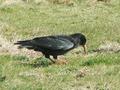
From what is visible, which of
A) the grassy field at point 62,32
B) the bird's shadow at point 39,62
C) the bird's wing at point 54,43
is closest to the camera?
the grassy field at point 62,32

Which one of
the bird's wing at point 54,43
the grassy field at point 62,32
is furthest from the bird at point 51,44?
the grassy field at point 62,32

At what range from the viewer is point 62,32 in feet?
70.5

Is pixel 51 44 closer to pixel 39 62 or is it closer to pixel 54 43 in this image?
pixel 54 43

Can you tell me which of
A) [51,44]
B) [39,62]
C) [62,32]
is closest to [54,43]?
[51,44]

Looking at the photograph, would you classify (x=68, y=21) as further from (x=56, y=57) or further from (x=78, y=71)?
(x=78, y=71)

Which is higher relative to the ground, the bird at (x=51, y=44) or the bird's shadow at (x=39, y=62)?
the bird at (x=51, y=44)

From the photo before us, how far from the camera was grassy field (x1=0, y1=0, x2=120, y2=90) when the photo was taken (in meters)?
11.4

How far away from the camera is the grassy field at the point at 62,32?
37.4ft

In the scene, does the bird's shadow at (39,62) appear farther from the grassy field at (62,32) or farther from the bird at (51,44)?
the bird at (51,44)

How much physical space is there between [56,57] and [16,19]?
1015cm

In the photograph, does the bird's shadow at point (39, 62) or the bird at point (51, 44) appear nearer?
the bird at point (51, 44)

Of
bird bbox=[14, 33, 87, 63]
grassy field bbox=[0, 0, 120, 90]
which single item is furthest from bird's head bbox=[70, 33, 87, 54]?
grassy field bbox=[0, 0, 120, 90]

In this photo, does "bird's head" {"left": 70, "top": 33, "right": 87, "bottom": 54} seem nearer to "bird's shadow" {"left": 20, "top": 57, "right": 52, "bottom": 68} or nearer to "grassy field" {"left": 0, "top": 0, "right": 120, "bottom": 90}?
"grassy field" {"left": 0, "top": 0, "right": 120, "bottom": 90}

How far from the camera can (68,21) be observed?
2445 centimetres
